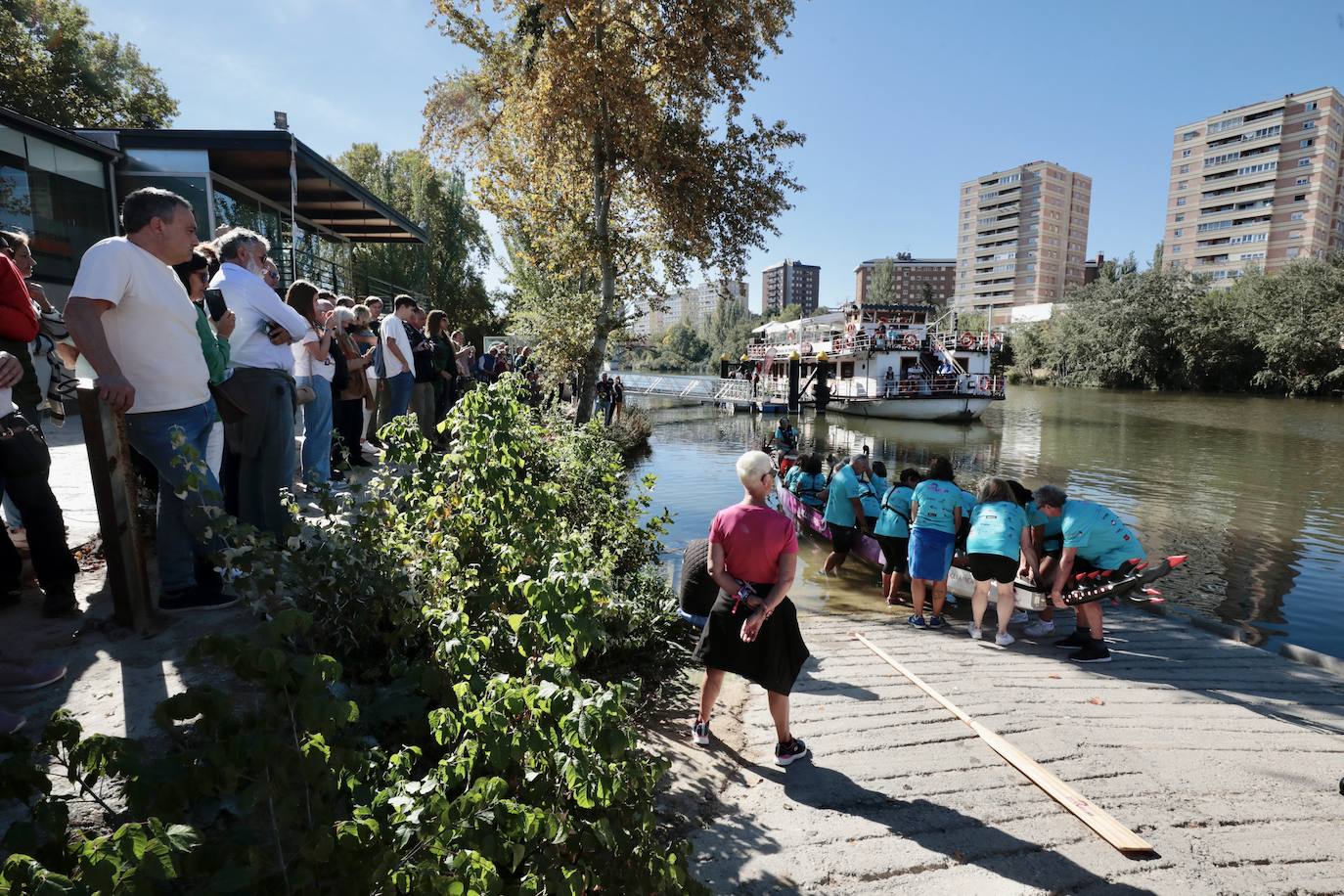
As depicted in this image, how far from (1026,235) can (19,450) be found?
13171cm

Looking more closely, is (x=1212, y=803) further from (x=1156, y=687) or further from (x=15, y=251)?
(x=15, y=251)

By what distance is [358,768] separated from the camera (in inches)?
63.5

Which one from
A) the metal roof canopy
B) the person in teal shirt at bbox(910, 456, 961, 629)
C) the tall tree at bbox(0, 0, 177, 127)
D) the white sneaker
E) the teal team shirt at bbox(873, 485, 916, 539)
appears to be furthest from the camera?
the tall tree at bbox(0, 0, 177, 127)

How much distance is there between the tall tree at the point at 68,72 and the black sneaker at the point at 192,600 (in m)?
25.7

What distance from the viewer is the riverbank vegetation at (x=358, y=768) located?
1379 millimetres

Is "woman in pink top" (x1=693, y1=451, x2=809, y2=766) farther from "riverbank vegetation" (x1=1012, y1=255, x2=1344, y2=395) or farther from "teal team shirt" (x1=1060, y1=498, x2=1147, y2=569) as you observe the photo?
"riverbank vegetation" (x1=1012, y1=255, x2=1344, y2=395)

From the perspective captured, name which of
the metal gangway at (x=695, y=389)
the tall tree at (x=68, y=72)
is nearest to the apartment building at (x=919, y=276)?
the metal gangway at (x=695, y=389)

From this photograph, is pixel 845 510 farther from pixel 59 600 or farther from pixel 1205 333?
pixel 1205 333

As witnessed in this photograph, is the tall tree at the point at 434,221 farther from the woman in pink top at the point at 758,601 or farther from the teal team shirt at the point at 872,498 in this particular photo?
the woman in pink top at the point at 758,601

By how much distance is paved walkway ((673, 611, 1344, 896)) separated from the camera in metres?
2.95

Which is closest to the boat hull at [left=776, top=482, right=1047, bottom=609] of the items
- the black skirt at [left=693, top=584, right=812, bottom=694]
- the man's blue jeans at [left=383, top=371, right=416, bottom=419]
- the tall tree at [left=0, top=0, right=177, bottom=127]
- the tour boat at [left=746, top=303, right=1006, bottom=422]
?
the black skirt at [left=693, top=584, right=812, bottom=694]

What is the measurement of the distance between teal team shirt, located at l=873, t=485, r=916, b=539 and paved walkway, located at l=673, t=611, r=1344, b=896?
7.51 ft

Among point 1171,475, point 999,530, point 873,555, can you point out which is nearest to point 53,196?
point 873,555

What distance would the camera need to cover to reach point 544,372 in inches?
637
